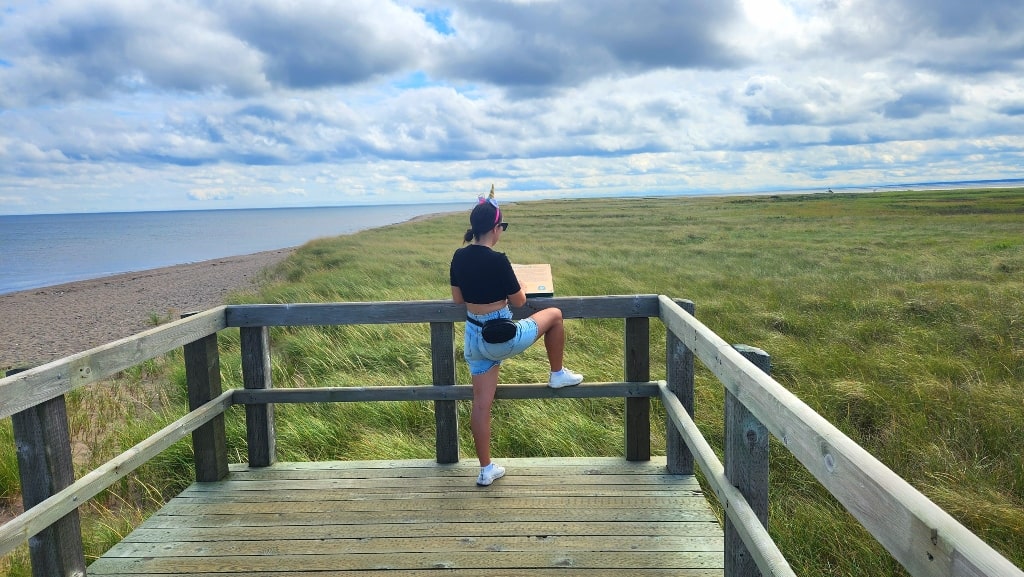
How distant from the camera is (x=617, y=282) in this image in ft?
49.5

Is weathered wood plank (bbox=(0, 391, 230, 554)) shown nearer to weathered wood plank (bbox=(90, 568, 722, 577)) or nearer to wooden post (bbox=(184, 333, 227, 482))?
wooden post (bbox=(184, 333, 227, 482))

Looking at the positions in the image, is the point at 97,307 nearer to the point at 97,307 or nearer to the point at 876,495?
the point at 97,307

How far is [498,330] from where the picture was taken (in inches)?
151

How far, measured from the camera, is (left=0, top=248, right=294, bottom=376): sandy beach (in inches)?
620

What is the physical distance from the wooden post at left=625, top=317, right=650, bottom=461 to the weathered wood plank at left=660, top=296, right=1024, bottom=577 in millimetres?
1955

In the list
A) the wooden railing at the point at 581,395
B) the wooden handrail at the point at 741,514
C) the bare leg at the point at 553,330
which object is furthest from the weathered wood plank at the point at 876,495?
the bare leg at the point at 553,330

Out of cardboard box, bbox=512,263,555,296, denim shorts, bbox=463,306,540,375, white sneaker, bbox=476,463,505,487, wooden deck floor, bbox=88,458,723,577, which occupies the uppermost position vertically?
cardboard box, bbox=512,263,555,296

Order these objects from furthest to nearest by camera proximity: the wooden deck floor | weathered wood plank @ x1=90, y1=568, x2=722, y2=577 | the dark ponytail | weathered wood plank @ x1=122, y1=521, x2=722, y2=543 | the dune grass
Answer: the dune grass < the dark ponytail < weathered wood plank @ x1=122, y1=521, x2=722, y2=543 < the wooden deck floor < weathered wood plank @ x1=90, y1=568, x2=722, y2=577

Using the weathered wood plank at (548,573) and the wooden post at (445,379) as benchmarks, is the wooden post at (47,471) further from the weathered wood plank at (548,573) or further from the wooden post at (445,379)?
the wooden post at (445,379)

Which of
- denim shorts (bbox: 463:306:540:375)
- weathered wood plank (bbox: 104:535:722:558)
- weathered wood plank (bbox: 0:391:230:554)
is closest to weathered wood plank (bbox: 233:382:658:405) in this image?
denim shorts (bbox: 463:306:540:375)

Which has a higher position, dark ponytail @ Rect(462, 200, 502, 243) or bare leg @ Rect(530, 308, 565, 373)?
dark ponytail @ Rect(462, 200, 502, 243)

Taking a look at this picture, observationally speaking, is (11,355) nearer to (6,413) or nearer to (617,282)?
(617,282)

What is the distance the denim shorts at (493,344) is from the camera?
3.91 metres

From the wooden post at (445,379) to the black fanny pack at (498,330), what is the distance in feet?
1.95
